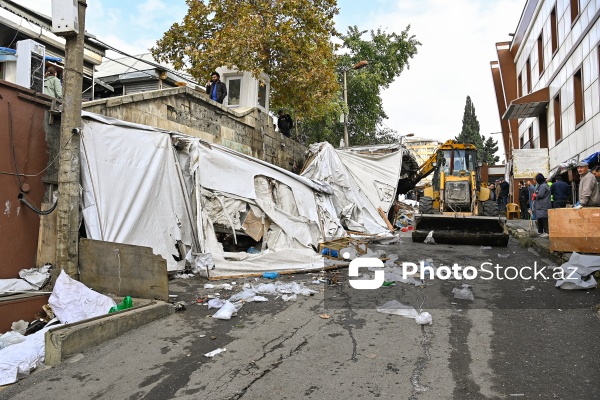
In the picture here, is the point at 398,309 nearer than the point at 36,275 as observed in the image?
Yes

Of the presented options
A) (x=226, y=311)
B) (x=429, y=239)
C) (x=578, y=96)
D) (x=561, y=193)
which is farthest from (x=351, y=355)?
(x=578, y=96)

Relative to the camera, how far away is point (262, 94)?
46.9 feet

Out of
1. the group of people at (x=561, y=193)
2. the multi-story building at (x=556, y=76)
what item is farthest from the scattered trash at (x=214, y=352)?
the multi-story building at (x=556, y=76)

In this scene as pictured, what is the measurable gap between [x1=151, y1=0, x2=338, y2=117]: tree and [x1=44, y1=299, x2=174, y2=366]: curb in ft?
30.1

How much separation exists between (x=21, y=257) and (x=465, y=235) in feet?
30.5

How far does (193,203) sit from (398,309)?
4.25 m

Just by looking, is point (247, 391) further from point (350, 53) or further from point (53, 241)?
point (350, 53)

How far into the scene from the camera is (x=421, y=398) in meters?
3.02

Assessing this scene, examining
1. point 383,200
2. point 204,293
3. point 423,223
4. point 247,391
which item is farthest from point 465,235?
point 247,391

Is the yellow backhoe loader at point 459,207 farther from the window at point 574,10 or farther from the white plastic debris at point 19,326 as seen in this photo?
the white plastic debris at point 19,326

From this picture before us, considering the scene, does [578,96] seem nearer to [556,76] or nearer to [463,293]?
[556,76]

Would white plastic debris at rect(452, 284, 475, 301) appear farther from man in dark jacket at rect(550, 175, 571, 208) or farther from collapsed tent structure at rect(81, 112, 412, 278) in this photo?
man in dark jacket at rect(550, 175, 571, 208)

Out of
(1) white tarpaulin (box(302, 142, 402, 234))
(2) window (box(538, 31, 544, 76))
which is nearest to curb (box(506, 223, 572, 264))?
(1) white tarpaulin (box(302, 142, 402, 234))

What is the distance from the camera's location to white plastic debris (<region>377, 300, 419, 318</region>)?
5039 millimetres
